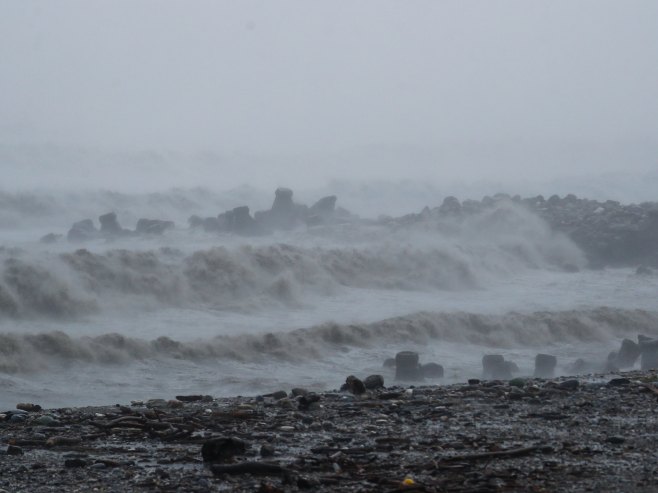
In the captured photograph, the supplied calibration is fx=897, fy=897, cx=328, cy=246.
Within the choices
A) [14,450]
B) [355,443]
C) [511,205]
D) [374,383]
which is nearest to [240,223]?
[511,205]

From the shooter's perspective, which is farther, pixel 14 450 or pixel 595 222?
pixel 595 222

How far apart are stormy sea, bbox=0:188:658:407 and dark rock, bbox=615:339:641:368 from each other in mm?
231

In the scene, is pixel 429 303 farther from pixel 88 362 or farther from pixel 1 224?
pixel 1 224

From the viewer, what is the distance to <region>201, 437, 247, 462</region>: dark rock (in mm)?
5887

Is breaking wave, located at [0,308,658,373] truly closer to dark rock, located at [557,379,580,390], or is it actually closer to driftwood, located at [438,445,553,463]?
dark rock, located at [557,379,580,390]

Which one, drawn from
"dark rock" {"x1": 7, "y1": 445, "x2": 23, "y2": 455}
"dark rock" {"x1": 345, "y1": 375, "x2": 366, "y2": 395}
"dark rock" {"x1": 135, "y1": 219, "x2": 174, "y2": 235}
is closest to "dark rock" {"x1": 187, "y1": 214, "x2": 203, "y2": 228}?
"dark rock" {"x1": 135, "y1": 219, "x2": 174, "y2": 235}

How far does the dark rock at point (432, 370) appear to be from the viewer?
1503 cm

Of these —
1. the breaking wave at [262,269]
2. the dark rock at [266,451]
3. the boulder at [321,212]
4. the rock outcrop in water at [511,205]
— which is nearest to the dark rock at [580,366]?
the breaking wave at [262,269]

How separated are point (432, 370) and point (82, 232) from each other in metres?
22.7

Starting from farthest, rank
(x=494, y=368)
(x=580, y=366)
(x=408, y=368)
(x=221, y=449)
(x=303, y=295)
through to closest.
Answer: (x=303, y=295) < (x=580, y=366) < (x=494, y=368) < (x=408, y=368) < (x=221, y=449)

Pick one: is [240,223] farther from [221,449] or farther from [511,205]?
[221,449]

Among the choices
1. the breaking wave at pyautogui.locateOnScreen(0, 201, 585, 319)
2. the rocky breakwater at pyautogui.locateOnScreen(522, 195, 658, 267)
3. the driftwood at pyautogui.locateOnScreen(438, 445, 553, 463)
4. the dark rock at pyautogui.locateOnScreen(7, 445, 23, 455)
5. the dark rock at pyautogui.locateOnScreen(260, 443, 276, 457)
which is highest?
the rocky breakwater at pyautogui.locateOnScreen(522, 195, 658, 267)

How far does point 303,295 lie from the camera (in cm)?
2489

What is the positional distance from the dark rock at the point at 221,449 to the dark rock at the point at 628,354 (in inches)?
464
